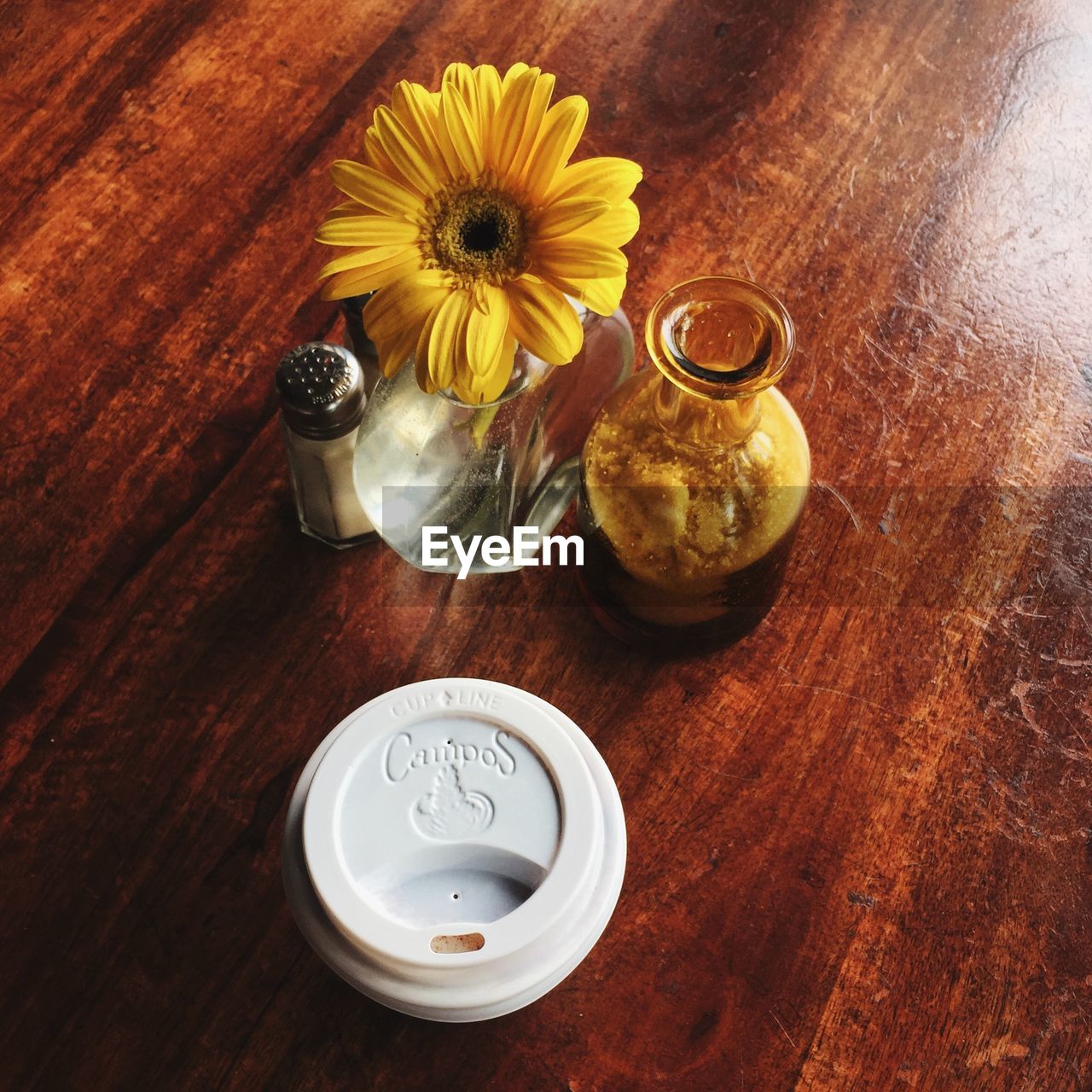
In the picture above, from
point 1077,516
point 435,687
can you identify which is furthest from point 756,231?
point 435,687

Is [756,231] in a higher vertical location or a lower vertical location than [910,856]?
higher

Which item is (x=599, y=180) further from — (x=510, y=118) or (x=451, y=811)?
(x=451, y=811)

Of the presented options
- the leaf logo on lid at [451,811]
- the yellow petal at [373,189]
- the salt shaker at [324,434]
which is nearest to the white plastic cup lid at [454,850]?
the leaf logo on lid at [451,811]

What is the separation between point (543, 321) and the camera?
1.25 ft

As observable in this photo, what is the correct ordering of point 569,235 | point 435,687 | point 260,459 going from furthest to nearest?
point 260,459 < point 435,687 < point 569,235

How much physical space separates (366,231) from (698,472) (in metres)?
0.17

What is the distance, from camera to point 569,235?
380mm

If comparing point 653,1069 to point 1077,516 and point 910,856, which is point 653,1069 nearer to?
point 910,856

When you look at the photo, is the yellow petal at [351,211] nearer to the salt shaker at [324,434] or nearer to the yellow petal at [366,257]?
the yellow petal at [366,257]

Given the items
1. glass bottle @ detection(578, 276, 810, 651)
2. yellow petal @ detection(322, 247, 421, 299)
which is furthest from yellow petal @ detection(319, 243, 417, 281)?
glass bottle @ detection(578, 276, 810, 651)

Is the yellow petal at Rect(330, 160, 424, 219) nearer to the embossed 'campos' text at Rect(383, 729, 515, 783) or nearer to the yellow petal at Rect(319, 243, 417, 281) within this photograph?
the yellow petal at Rect(319, 243, 417, 281)

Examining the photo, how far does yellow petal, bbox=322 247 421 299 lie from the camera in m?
0.39

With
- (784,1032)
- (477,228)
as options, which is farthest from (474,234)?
(784,1032)

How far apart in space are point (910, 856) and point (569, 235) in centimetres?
34
